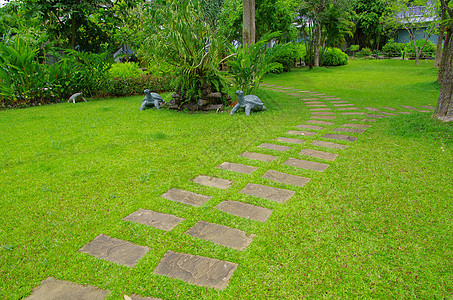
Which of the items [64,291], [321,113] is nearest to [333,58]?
[321,113]

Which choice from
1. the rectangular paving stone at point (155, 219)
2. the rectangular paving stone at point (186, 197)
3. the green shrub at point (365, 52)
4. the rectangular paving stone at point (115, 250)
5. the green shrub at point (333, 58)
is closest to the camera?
the rectangular paving stone at point (115, 250)

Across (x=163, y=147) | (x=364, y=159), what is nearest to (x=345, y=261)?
(x=364, y=159)

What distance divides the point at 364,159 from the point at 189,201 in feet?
7.17

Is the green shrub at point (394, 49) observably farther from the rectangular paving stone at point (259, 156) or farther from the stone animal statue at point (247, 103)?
the rectangular paving stone at point (259, 156)

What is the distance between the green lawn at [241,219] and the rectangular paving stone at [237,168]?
0.12 meters

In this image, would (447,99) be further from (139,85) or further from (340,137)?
(139,85)

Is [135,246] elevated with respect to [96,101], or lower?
lower

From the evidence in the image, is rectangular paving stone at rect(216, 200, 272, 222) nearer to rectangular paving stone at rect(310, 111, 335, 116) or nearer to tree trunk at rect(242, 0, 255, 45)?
rectangular paving stone at rect(310, 111, 335, 116)

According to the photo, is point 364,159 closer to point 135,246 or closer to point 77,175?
point 135,246

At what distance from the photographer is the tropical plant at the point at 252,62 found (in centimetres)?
664

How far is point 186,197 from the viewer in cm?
274

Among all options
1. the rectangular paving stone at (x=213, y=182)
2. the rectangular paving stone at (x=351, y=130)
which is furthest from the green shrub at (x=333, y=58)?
the rectangular paving stone at (x=213, y=182)

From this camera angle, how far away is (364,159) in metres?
3.48

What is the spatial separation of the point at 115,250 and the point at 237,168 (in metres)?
1.68
